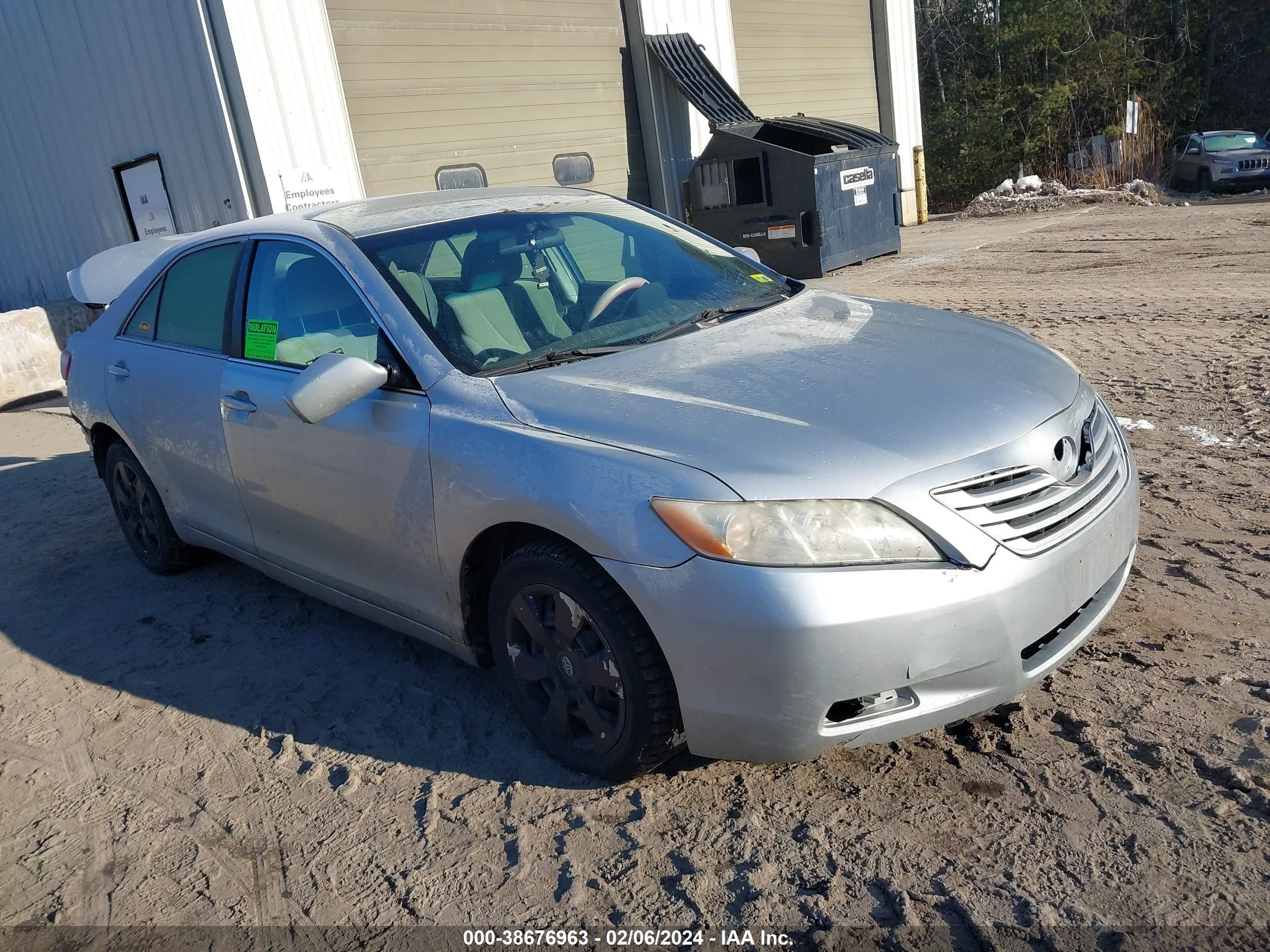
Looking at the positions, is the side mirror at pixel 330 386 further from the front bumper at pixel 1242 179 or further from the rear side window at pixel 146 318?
the front bumper at pixel 1242 179

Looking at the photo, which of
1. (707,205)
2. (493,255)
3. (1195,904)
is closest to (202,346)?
(493,255)

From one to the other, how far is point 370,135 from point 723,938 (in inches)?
393

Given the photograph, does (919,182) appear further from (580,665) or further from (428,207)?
(580,665)

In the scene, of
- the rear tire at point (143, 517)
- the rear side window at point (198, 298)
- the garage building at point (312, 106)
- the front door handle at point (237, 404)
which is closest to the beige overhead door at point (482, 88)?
the garage building at point (312, 106)

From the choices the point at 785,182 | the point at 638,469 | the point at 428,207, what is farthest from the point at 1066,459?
the point at 785,182

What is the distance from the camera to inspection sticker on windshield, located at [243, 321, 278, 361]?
12.1 feet

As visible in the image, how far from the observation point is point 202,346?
4012mm

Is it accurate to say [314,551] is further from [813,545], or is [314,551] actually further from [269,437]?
[813,545]

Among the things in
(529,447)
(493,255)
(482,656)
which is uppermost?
(493,255)

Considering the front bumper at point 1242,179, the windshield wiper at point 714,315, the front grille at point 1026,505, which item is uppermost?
the windshield wiper at point 714,315

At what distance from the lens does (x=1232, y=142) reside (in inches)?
754

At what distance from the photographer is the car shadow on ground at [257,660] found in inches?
Answer: 126

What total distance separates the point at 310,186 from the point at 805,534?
29.1 feet

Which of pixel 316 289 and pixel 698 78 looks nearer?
pixel 316 289
